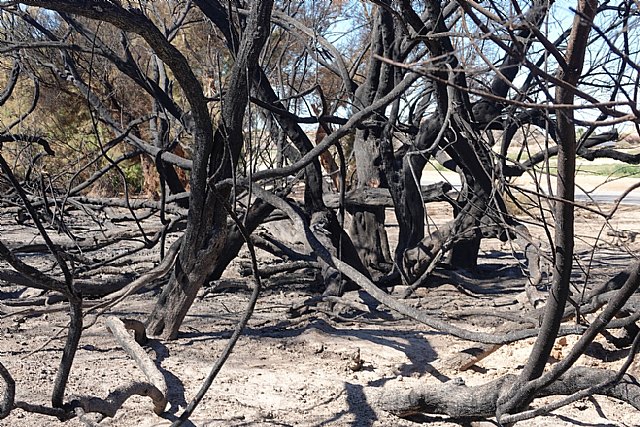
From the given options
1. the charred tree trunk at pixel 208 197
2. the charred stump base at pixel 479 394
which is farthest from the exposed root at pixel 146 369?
the charred stump base at pixel 479 394

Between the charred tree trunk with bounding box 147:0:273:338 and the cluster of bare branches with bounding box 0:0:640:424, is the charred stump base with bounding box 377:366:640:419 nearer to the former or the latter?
the cluster of bare branches with bounding box 0:0:640:424

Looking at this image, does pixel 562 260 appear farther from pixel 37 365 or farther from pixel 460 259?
pixel 460 259

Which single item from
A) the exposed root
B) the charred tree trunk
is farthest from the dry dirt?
the charred tree trunk

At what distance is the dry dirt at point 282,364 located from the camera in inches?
163

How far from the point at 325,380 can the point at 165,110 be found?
3330mm

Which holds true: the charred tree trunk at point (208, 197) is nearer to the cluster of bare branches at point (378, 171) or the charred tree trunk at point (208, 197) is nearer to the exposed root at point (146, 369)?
the cluster of bare branches at point (378, 171)

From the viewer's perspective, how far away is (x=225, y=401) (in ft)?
14.2

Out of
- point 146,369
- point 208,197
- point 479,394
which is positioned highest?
point 208,197

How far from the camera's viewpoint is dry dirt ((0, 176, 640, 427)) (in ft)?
13.6

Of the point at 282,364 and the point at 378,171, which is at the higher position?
the point at 378,171

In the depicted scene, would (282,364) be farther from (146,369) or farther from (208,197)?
(208,197)

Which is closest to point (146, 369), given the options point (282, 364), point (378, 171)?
point (282, 364)

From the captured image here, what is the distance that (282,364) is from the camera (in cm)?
501

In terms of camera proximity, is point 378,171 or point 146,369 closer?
point 146,369
